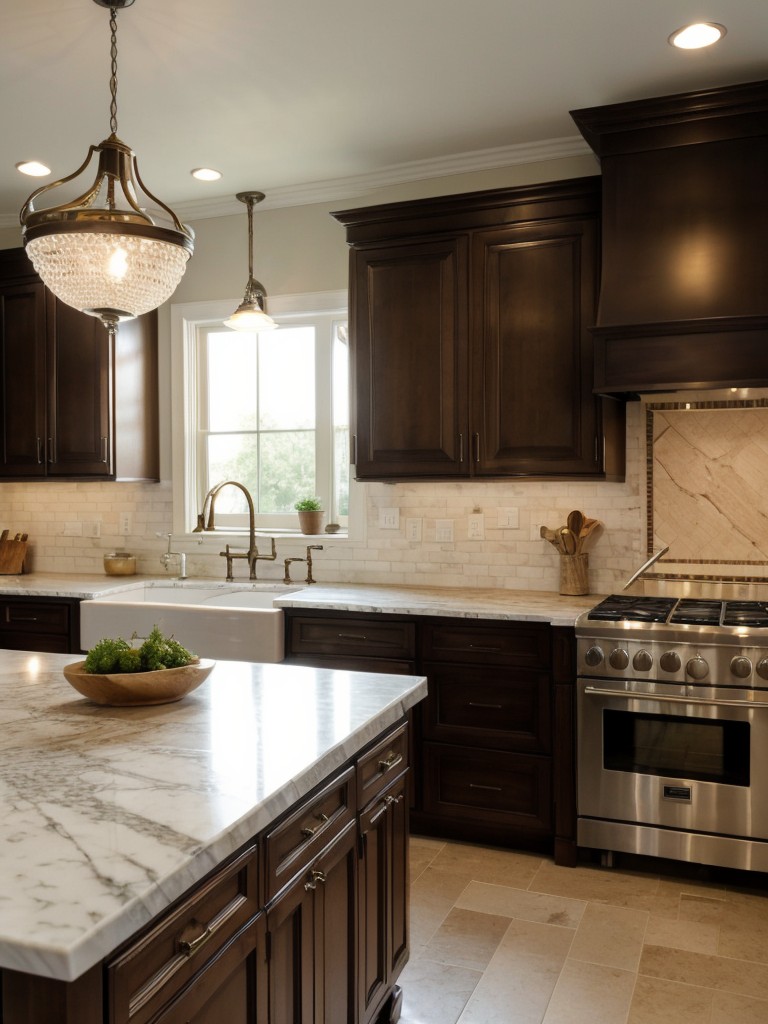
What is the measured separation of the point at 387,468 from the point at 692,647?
1517mm

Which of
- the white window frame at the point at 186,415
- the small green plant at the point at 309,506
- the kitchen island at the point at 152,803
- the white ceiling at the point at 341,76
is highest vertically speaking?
the white ceiling at the point at 341,76

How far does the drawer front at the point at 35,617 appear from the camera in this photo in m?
4.21

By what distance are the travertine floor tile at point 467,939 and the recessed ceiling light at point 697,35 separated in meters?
2.98

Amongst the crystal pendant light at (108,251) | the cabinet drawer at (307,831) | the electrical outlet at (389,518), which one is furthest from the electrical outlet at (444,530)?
the cabinet drawer at (307,831)

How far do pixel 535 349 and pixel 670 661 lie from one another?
1385 mm

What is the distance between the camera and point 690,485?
3.79m

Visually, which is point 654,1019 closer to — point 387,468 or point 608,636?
point 608,636

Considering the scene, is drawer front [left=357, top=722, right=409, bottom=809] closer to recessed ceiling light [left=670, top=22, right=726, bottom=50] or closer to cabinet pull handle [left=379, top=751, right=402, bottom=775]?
cabinet pull handle [left=379, top=751, right=402, bottom=775]

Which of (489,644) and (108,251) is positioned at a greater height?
(108,251)

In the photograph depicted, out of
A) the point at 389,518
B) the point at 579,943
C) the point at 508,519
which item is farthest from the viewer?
the point at 389,518

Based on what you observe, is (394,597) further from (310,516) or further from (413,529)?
(310,516)

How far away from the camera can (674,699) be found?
10.2 feet

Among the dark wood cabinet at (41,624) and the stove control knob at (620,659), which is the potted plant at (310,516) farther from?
the stove control knob at (620,659)

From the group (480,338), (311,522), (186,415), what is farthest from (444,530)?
(186,415)
